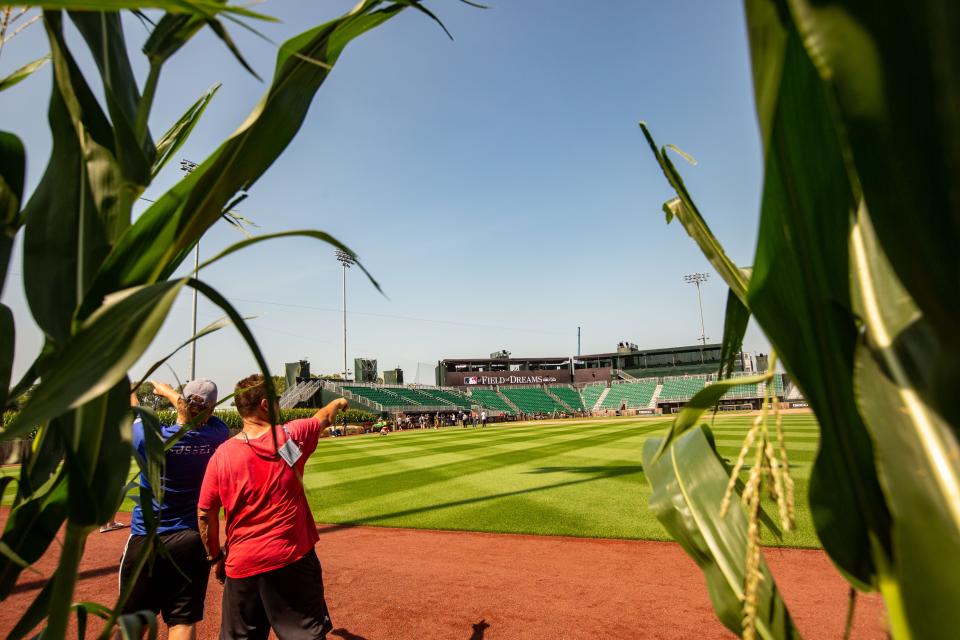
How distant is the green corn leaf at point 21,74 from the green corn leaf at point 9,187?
1.38 ft

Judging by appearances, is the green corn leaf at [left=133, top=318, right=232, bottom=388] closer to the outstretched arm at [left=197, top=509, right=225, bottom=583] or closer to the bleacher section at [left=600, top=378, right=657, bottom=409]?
the outstretched arm at [left=197, top=509, right=225, bottom=583]

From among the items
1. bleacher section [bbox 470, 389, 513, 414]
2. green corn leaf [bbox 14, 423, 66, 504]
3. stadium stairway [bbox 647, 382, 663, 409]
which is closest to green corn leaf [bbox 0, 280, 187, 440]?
green corn leaf [bbox 14, 423, 66, 504]

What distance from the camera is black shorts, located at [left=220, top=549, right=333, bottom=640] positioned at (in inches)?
125

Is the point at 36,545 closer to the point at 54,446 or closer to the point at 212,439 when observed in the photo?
the point at 54,446

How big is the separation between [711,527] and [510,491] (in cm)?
1081

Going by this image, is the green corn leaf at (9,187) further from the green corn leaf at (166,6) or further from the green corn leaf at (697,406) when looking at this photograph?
the green corn leaf at (697,406)

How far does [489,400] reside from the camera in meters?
63.6

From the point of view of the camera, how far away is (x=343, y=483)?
43.9ft

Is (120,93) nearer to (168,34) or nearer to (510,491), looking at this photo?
(168,34)

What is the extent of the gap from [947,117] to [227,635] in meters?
3.93

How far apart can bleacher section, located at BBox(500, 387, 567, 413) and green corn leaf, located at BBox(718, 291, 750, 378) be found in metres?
61.6

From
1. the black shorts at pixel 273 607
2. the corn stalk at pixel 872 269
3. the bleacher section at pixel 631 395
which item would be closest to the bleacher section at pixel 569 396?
the bleacher section at pixel 631 395

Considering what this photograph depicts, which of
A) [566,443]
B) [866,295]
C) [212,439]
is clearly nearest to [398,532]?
[212,439]

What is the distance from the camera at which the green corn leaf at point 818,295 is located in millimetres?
467
